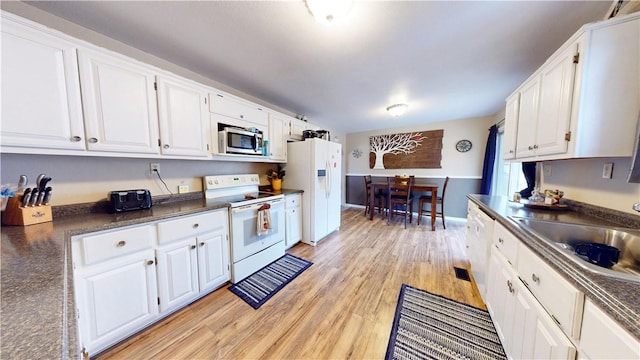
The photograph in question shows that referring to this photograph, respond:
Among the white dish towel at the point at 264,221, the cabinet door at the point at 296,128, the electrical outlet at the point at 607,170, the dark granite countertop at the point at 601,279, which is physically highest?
the cabinet door at the point at 296,128

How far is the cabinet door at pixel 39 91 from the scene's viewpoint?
108 cm

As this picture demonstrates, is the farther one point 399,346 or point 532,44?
point 532,44

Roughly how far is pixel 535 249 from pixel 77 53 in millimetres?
2870

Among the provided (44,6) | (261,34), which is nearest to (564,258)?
(261,34)

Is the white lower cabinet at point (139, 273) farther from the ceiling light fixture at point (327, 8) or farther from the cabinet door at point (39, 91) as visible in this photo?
the ceiling light fixture at point (327, 8)

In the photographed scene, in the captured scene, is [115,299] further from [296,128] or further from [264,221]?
[296,128]

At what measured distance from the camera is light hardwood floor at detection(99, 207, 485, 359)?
1313 millimetres

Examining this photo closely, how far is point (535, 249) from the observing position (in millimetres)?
928

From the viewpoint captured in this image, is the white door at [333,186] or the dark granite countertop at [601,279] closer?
the dark granite countertop at [601,279]

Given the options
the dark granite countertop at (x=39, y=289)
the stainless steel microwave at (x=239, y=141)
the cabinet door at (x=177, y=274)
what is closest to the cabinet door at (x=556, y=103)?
the dark granite countertop at (x=39, y=289)

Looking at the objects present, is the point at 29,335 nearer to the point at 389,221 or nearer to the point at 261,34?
the point at 261,34

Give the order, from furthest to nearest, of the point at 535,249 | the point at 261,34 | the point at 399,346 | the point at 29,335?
the point at 261,34 → the point at 399,346 → the point at 535,249 → the point at 29,335

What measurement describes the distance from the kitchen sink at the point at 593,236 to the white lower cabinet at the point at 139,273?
2.26 metres

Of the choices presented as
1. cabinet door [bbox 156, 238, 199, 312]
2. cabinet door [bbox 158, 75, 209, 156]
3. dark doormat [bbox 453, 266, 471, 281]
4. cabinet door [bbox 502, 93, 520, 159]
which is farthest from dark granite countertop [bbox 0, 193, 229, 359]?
cabinet door [bbox 502, 93, 520, 159]
